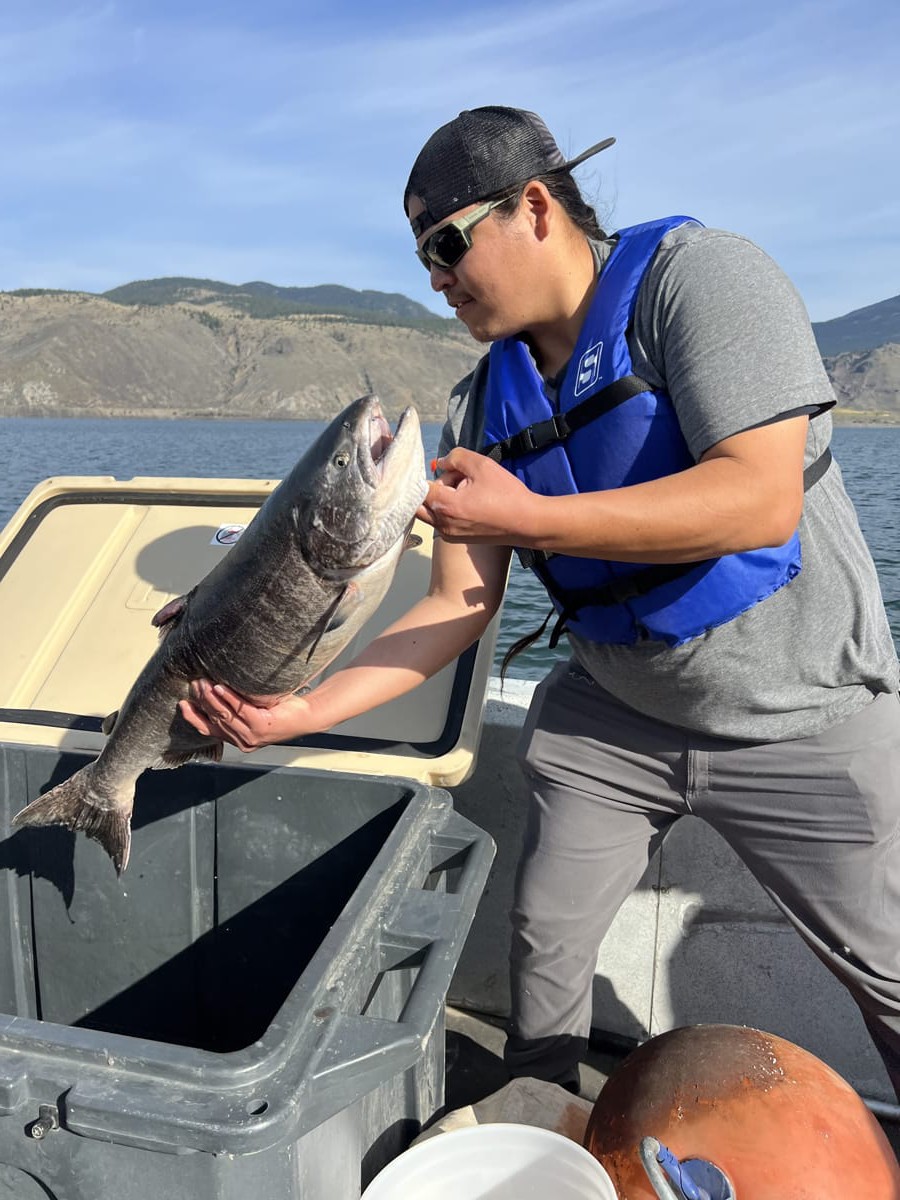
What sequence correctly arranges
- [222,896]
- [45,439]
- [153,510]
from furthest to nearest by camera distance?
[45,439] → [153,510] → [222,896]

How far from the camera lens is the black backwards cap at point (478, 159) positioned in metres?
2.79

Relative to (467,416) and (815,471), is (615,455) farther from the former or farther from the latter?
(467,416)

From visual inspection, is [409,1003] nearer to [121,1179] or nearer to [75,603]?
[121,1179]

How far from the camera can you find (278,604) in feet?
8.93

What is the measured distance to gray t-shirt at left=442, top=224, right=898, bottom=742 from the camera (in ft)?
8.38

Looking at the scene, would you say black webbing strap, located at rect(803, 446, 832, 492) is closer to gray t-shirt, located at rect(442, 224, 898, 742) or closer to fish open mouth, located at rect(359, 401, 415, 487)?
gray t-shirt, located at rect(442, 224, 898, 742)

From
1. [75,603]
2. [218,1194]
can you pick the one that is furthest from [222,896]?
[75,603]

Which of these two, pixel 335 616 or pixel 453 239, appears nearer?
pixel 335 616

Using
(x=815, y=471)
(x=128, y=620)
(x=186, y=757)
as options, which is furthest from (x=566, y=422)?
(x=128, y=620)

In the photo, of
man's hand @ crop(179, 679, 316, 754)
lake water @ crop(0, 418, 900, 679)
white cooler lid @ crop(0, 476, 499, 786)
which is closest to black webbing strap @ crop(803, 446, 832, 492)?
lake water @ crop(0, 418, 900, 679)

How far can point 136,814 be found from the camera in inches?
122

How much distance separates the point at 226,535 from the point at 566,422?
216cm

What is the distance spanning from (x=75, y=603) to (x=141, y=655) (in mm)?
505

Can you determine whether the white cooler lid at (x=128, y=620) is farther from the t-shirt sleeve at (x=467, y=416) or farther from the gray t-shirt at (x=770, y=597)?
the gray t-shirt at (x=770, y=597)
